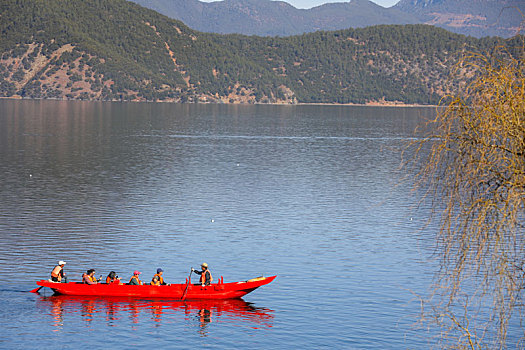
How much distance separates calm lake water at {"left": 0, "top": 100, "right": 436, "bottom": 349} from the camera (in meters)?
42.8

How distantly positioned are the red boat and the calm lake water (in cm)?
58

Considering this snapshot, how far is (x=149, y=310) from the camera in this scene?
150ft

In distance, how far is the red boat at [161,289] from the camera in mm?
46281

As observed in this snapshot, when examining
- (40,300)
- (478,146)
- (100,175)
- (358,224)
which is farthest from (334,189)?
(478,146)

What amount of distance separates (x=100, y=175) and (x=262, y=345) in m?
70.5

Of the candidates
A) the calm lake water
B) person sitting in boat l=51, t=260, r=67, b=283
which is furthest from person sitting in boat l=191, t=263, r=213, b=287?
person sitting in boat l=51, t=260, r=67, b=283

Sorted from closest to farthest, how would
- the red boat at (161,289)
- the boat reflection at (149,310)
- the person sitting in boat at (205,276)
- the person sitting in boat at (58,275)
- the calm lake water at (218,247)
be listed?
the calm lake water at (218,247) → the boat reflection at (149,310) → the red boat at (161,289) → the person sitting in boat at (58,275) → the person sitting in boat at (205,276)

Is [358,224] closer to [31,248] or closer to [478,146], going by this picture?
[31,248]

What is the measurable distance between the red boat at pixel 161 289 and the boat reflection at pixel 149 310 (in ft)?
1.40

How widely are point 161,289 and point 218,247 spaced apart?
16.6 meters

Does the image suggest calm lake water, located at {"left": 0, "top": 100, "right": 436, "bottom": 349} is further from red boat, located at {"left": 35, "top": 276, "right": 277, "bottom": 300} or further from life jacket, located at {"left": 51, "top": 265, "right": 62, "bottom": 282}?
life jacket, located at {"left": 51, "top": 265, "right": 62, "bottom": 282}

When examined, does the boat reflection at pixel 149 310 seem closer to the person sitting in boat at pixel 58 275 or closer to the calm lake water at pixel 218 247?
the calm lake water at pixel 218 247

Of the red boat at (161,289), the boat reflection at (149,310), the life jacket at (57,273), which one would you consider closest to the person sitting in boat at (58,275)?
the life jacket at (57,273)

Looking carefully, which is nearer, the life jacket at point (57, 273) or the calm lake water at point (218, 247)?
the calm lake water at point (218, 247)
